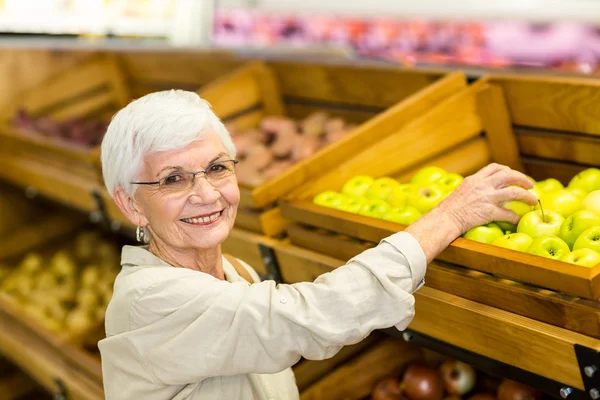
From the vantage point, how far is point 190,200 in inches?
67.2

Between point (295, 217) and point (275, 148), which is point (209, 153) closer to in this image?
point (295, 217)

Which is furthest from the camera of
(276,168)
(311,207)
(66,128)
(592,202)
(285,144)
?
(66,128)

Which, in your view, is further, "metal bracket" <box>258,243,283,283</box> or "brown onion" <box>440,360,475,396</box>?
"metal bracket" <box>258,243,283,283</box>

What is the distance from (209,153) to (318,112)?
2010 millimetres

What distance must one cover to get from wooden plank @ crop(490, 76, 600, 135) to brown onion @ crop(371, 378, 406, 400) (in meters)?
0.98

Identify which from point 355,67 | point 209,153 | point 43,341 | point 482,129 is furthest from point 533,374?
point 43,341

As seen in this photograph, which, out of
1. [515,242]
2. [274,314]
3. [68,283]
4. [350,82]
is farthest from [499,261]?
[68,283]

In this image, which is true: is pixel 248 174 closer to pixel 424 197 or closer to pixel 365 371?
pixel 365 371

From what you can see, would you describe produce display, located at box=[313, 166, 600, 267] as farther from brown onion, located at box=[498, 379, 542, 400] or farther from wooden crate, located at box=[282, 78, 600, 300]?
brown onion, located at box=[498, 379, 542, 400]

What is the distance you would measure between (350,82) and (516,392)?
169cm

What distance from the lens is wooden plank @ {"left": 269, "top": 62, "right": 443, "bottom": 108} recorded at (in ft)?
10.2

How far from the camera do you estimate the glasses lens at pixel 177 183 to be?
1697 mm

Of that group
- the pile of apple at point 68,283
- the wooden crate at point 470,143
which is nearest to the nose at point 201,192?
the wooden crate at point 470,143

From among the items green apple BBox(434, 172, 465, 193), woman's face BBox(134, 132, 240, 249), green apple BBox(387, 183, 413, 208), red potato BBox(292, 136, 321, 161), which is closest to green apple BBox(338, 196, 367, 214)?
green apple BBox(387, 183, 413, 208)
